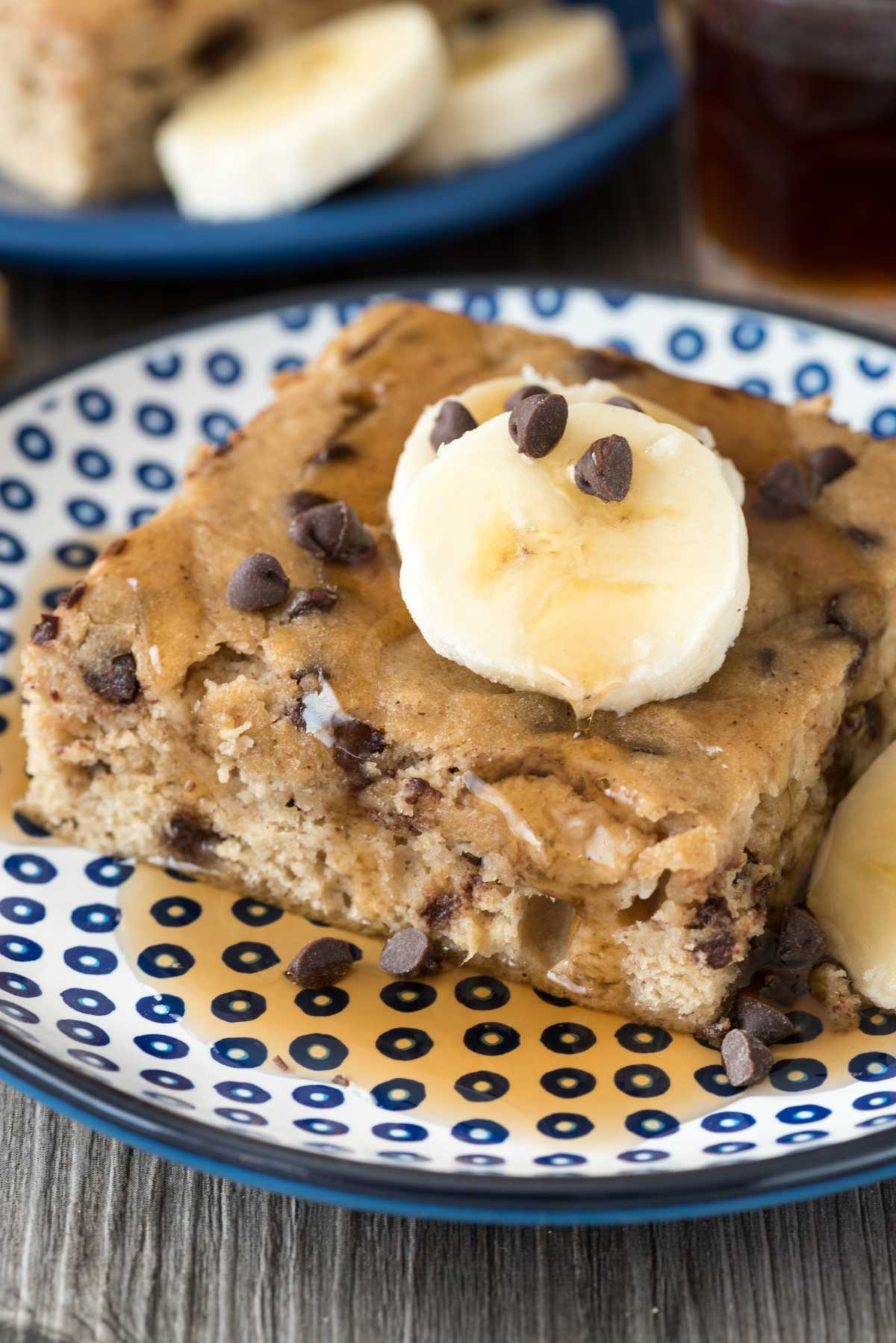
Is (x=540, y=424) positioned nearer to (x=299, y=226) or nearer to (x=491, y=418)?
(x=491, y=418)

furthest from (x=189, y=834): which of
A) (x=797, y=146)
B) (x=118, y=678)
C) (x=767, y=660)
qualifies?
(x=797, y=146)

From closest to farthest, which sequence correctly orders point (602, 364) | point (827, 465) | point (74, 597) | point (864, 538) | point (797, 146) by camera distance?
point (74, 597), point (864, 538), point (827, 465), point (602, 364), point (797, 146)

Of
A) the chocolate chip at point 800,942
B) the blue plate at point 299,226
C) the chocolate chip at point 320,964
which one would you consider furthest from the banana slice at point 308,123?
the chocolate chip at point 800,942

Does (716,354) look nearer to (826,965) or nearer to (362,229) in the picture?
(362,229)

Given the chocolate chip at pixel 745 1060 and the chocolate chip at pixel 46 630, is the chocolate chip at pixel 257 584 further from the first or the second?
the chocolate chip at pixel 745 1060

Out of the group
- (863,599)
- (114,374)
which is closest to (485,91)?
(114,374)

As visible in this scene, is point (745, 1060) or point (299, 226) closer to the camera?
point (745, 1060)
